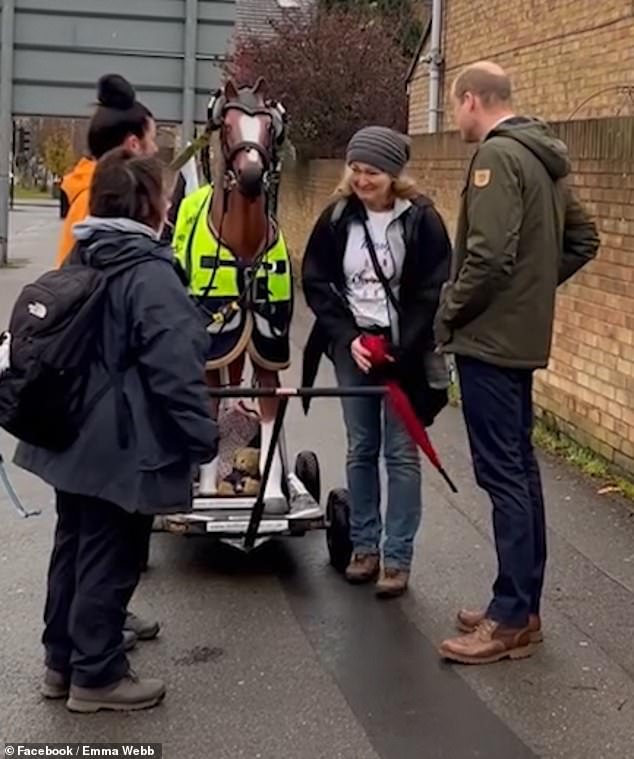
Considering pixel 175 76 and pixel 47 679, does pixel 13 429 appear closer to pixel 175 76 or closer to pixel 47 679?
pixel 47 679

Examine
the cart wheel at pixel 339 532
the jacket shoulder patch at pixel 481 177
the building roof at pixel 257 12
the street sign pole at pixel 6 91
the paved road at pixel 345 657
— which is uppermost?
the building roof at pixel 257 12

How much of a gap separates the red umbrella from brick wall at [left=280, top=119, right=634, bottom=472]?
2.61m

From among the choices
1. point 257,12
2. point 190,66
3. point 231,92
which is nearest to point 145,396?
point 231,92

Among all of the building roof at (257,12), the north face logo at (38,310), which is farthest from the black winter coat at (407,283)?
the building roof at (257,12)

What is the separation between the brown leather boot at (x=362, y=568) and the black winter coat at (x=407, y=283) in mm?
697

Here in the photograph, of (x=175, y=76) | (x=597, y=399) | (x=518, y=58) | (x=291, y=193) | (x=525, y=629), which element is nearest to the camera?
(x=525, y=629)

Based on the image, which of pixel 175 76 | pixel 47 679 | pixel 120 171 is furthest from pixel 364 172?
pixel 175 76

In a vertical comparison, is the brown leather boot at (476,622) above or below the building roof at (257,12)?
below

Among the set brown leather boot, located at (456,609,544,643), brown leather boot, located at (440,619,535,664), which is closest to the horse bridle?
brown leather boot, located at (456,609,544,643)

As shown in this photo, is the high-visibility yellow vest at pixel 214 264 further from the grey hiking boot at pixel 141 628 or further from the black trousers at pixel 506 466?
the grey hiking boot at pixel 141 628

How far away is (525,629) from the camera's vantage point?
504 centimetres

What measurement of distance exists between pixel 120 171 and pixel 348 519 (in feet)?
7.19

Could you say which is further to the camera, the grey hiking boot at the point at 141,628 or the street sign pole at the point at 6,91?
the street sign pole at the point at 6,91

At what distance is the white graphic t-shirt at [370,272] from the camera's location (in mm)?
5516
